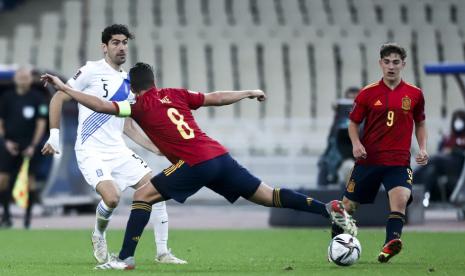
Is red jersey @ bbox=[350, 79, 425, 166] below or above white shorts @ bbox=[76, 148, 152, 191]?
above

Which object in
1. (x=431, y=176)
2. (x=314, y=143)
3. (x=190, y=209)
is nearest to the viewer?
(x=431, y=176)

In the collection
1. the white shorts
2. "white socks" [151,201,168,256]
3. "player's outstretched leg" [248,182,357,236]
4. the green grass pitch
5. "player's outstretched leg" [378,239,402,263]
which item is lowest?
the green grass pitch

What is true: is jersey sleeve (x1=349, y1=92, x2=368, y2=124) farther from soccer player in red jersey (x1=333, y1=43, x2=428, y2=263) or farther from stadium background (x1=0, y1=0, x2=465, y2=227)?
stadium background (x1=0, y1=0, x2=465, y2=227)

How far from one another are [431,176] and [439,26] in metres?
11.3

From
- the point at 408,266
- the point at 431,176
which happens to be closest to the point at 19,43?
the point at 431,176

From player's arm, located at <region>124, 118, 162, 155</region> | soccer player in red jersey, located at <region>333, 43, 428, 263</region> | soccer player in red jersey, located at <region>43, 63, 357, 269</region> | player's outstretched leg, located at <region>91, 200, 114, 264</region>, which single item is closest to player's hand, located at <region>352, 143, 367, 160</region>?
soccer player in red jersey, located at <region>333, 43, 428, 263</region>

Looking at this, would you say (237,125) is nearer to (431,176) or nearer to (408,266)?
(431,176)

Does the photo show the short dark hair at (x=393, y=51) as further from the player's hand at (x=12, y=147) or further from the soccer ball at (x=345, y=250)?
the player's hand at (x=12, y=147)

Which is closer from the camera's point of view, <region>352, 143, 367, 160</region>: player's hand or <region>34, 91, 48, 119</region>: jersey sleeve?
<region>352, 143, 367, 160</region>: player's hand

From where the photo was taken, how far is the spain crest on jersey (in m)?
12.5

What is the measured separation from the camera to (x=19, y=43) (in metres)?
31.6

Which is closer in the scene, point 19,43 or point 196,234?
point 196,234

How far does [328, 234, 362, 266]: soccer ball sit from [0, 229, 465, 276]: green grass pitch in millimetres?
71

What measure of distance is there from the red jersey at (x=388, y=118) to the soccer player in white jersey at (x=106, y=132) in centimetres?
209
